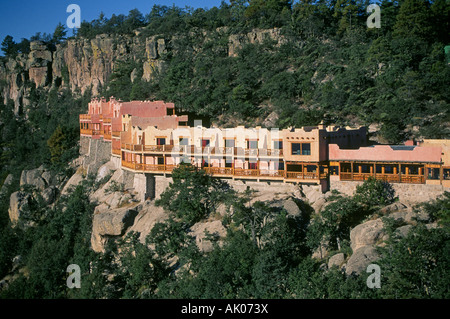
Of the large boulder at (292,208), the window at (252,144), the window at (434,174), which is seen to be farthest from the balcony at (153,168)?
the window at (434,174)

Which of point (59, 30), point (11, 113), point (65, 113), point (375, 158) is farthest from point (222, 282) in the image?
point (59, 30)

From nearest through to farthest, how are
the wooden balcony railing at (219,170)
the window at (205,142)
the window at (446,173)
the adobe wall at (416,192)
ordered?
the adobe wall at (416,192) < the window at (446,173) < the wooden balcony railing at (219,170) < the window at (205,142)

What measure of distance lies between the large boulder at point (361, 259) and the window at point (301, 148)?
269 inches

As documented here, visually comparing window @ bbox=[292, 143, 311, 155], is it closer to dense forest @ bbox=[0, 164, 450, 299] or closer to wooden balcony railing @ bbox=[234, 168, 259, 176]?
wooden balcony railing @ bbox=[234, 168, 259, 176]

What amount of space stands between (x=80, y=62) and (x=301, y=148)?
188 ft

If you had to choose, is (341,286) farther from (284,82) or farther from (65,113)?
(65,113)

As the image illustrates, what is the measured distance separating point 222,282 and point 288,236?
425 cm

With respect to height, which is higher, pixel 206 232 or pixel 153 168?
pixel 153 168

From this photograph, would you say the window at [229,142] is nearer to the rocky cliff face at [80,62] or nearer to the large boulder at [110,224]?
the large boulder at [110,224]

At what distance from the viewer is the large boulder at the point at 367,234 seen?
28.2m

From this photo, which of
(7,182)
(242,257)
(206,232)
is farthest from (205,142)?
(7,182)

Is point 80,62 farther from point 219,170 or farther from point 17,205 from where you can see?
point 219,170

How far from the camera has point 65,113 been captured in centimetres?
7462

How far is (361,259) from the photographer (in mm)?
27219
